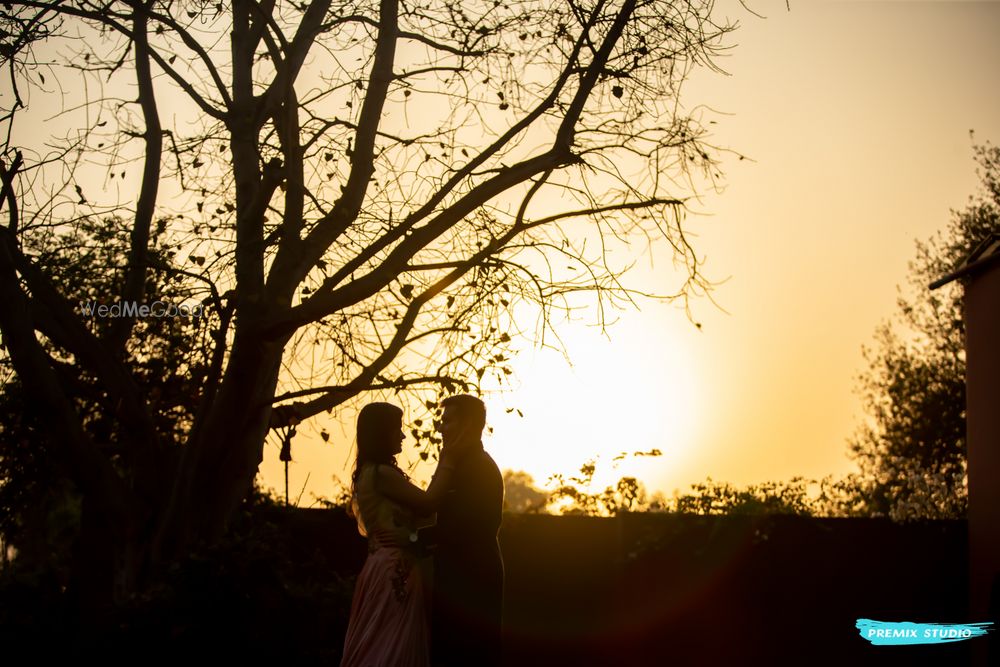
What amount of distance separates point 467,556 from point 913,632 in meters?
7.03

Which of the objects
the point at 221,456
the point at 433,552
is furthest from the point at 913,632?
the point at 221,456

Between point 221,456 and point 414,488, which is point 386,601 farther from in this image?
point 221,456

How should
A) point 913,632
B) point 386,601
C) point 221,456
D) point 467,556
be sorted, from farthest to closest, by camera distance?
point 913,632
point 221,456
point 386,601
point 467,556

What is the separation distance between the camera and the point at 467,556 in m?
5.36

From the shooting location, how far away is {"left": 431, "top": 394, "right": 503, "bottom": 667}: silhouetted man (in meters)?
5.29

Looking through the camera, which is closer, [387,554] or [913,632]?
[387,554]

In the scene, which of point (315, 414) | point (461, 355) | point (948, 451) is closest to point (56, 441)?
point (315, 414)

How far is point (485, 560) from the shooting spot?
538 cm

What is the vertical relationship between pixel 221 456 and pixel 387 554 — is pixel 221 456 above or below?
above

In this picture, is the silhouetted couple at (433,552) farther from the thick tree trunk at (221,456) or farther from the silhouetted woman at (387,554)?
the thick tree trunk at (221,456)

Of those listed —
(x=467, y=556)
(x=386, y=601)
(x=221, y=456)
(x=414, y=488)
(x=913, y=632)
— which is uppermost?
(x=221, y=456)

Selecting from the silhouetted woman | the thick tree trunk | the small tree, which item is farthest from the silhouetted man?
the small tree

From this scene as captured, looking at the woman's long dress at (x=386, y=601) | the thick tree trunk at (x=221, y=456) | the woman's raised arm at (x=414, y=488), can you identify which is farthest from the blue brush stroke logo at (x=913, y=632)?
the woman's raised arm at (x=414, y=488)

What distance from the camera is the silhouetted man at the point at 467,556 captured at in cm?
529
